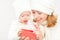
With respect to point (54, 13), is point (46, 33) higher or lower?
lower

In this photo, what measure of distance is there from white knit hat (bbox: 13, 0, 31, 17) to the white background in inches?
1.0

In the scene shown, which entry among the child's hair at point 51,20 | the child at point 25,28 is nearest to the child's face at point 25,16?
the child at point 25,28

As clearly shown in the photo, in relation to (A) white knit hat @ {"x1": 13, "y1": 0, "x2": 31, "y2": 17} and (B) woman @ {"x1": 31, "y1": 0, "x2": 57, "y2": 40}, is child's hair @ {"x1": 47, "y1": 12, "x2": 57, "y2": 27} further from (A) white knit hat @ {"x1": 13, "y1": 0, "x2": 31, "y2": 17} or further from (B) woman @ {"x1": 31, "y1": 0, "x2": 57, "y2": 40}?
(A) white knit hat @ {"x1": 13, "y1": 0, "x2": 31, "y2": 17}

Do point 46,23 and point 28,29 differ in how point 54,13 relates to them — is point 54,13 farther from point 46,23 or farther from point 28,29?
point 28,29

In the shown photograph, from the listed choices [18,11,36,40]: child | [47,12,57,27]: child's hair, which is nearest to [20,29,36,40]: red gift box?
[18,11,36,40]: child

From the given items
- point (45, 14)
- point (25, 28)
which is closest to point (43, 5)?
point (45, 14)

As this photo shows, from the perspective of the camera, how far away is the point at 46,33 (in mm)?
753

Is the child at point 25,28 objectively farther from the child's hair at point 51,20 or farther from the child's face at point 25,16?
the child's hair at point 51,20

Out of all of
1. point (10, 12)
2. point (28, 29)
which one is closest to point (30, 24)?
point (28, 29)

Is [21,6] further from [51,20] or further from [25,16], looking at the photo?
[51,20]

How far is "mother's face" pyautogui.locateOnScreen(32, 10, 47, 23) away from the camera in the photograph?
0.79 meters

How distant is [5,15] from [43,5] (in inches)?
9.2

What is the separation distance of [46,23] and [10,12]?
0.71 ft

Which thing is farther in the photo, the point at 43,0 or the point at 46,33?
the point at 43,0
